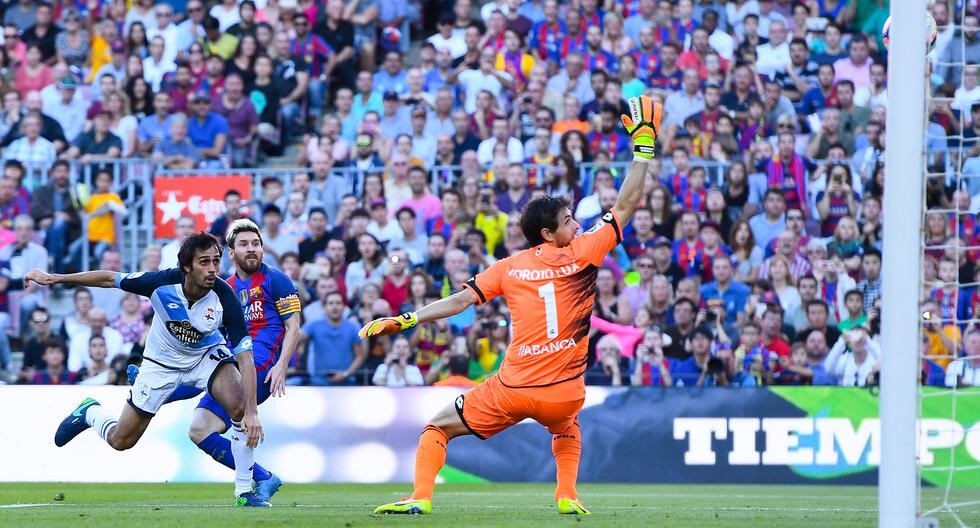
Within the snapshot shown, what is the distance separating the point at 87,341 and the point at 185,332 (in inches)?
309

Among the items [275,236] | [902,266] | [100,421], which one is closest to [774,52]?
[275,236]

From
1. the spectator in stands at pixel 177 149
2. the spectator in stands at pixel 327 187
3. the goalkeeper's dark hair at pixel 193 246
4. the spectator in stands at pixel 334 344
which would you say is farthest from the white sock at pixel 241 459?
the spectator in stands at pixel 177 149

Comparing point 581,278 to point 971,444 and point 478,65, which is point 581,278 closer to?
point 971,444

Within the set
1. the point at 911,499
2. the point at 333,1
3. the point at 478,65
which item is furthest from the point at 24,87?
the point at 911,499

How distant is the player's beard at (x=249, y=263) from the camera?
415 inches

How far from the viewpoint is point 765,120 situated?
1928cm

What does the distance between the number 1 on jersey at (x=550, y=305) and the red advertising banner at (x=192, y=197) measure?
1067cm

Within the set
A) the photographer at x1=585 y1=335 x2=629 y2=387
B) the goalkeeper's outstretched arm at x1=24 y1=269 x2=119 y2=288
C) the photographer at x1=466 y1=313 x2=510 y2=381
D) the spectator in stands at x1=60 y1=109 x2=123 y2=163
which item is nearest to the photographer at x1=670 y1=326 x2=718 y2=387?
the photographer at x1=585 y1=335 x2=629 y2=387

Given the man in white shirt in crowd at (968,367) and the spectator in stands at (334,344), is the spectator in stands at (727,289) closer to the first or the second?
the man in white shirt in crowd at (968,367)

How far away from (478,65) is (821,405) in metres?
7.71

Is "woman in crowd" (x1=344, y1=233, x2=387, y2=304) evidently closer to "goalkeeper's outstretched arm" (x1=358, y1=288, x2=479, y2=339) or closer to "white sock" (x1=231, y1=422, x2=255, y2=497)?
"white sock" (x1=231, y1=422, x2=255, y2=497)

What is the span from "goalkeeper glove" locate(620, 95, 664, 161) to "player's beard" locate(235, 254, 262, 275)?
10.7 ft

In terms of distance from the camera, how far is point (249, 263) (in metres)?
10.6

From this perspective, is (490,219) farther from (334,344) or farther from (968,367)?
(968,367)
